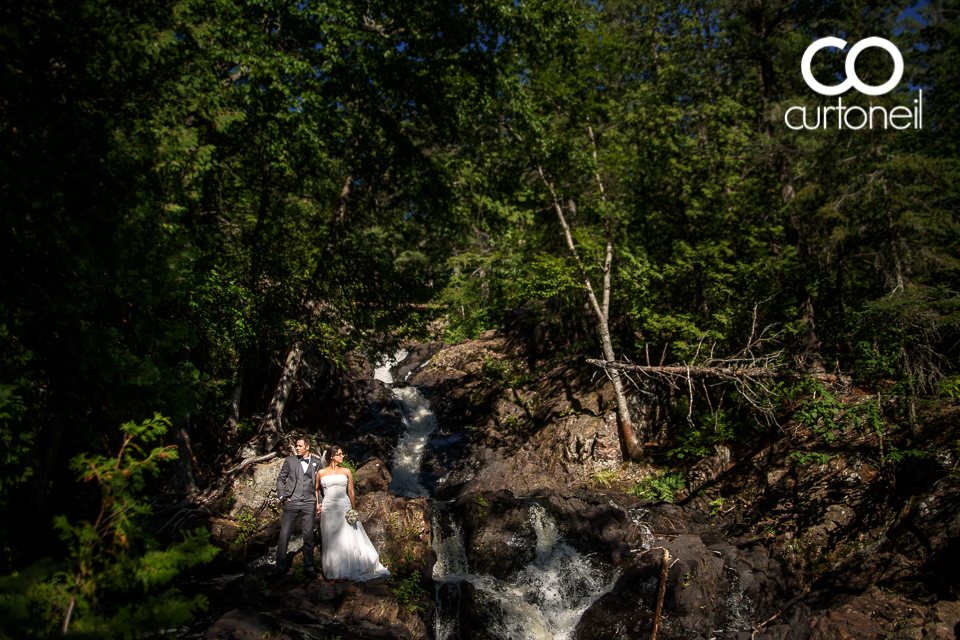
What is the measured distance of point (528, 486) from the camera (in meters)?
12.1

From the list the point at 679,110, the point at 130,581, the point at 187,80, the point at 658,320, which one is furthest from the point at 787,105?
the point at 130,581

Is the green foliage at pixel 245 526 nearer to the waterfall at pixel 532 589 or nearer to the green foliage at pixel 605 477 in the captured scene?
the waterfall at pixel 532 589

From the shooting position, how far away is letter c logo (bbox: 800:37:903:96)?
995 centimetres

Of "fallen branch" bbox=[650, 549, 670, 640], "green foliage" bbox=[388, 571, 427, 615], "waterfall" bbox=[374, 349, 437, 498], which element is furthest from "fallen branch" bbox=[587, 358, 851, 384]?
"waterfall" bbox=[374, 349, 437, 498]

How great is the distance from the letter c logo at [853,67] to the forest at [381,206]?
0.19 meters

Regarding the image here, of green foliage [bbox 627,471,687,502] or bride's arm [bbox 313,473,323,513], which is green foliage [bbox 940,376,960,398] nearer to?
green foliage [bbox 627,471,687,502]

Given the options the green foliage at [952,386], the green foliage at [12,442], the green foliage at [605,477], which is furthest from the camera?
the green foliage at [605,477]

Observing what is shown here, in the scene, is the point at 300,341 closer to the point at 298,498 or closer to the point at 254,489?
the point at 254,489

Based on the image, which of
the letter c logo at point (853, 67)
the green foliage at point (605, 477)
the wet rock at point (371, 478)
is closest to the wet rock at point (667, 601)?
the green foliage at point (605, 477)

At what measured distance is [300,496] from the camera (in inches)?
265

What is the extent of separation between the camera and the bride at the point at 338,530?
657cm

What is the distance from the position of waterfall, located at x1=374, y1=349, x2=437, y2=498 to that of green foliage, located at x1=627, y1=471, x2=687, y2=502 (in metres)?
5.68

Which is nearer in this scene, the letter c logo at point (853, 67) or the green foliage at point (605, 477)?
the letter c logo at point (853, 67)

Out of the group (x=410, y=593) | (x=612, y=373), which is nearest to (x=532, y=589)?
(x=410, y=593)
